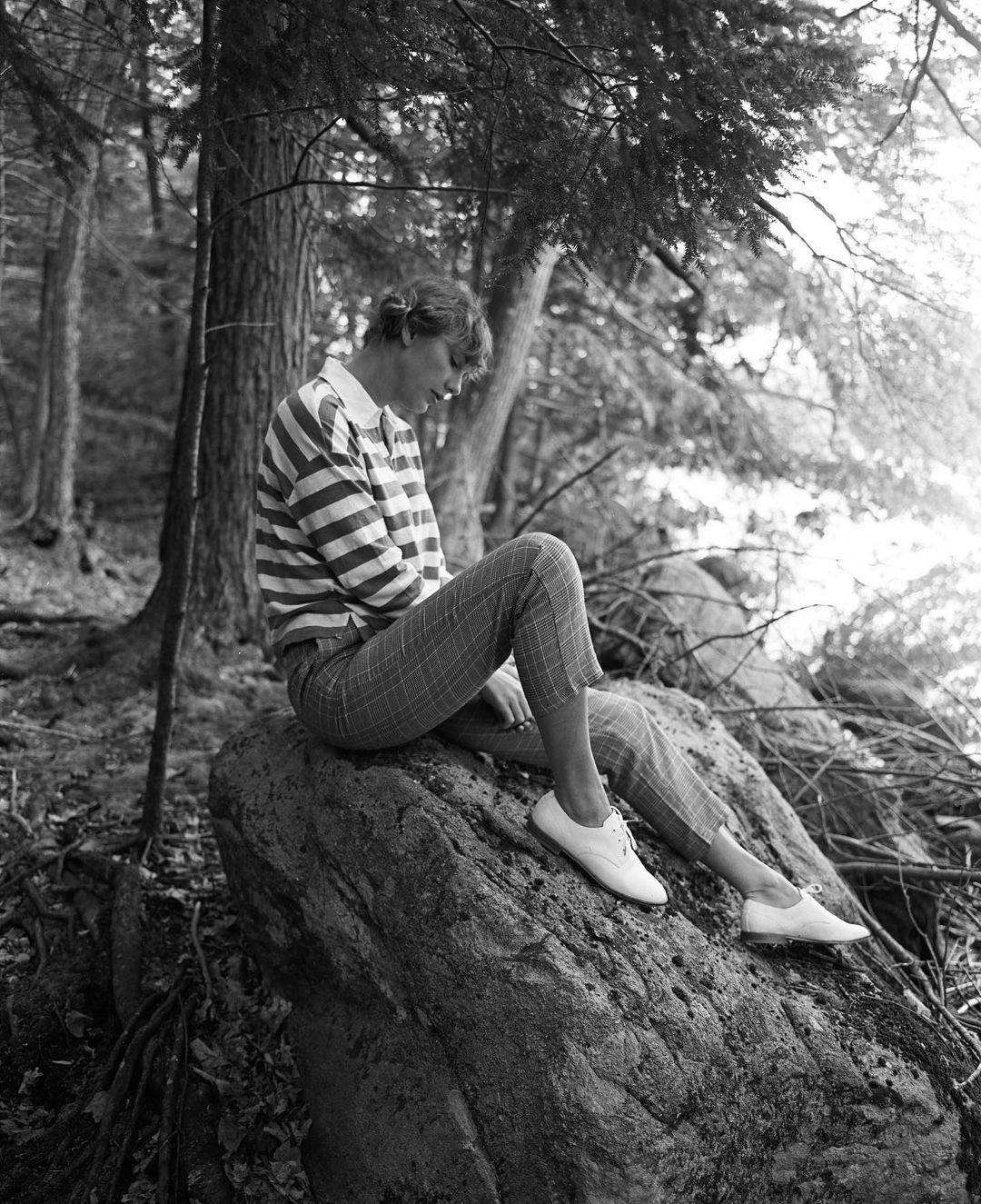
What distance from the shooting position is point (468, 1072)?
7.64 feet

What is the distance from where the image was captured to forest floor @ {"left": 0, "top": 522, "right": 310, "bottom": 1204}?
259cm

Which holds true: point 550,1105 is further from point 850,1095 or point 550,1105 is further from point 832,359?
point 832,359

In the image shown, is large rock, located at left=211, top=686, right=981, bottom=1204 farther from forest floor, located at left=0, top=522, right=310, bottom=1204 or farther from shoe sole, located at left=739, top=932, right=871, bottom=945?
forest floor, located at left=0, top=522, right=310, bottom=1204

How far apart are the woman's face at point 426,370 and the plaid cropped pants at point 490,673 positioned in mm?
649

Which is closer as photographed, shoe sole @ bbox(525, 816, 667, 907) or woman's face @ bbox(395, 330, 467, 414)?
shoe sole @ bbox(525, 816, 667, 907)

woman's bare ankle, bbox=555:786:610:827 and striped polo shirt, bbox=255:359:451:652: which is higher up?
striped polo shirt, bbox=255:359:451:652

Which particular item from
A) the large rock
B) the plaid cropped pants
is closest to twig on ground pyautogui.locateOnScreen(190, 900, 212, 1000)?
the large rock

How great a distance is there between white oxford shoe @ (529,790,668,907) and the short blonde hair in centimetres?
142

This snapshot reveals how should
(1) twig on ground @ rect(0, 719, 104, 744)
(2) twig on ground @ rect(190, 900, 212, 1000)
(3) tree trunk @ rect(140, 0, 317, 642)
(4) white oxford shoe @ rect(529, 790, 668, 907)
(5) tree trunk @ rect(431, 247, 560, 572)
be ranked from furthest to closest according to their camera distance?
1. (5) tree trunk @ rect(431, 247, 560, 572)
2. (3) tree trunk @ rect(140, 0, 317, 642)
3. (1) twig on ground @ rect(0, 719, 104, 744)
4. (2) twig on ground @ rect(190, 900, 212, 1000)
5. (4) white oxford shoe @ rect(529, 790, 668, 907)

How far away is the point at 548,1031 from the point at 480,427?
571 cm

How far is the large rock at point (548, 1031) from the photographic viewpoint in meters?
2.20

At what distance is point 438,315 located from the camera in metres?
2.76

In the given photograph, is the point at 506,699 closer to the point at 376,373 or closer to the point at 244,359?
the point at 376,373

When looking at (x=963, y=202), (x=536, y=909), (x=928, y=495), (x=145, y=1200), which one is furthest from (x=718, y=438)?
(x=145, y=1200)
